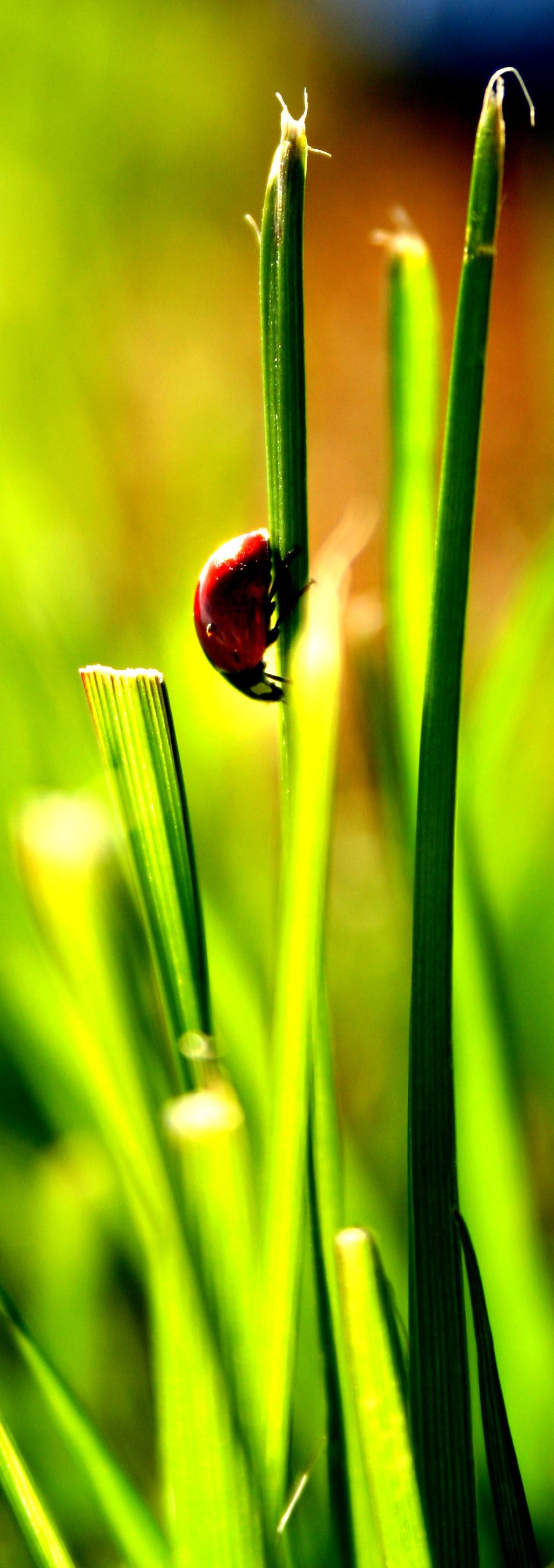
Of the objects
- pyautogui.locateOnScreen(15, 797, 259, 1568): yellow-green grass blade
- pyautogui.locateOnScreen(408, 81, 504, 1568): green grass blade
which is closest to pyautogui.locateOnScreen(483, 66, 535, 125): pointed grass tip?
pyautogui.locateOnScreen(408, 81, 504, 1568): green grass blade

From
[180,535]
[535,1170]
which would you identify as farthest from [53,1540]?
[180,535]

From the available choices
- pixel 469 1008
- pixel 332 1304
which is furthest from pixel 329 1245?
pixel 469 1008

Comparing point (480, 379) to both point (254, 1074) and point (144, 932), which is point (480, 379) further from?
point (254, 1074)

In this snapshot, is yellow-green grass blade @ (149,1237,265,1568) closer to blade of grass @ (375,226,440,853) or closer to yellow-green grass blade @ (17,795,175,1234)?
yellow-green grass blade @ (17,795,175,1234)

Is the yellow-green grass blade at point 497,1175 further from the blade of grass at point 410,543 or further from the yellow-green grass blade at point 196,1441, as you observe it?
the yellow-green grass blade at point 196,1441

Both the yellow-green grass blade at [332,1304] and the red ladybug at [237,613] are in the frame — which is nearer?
the yellow-green grass blade at [332,1304]

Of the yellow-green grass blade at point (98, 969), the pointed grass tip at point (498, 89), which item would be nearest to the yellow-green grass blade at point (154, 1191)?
the yellow-green grass blade at point (98, 969)
